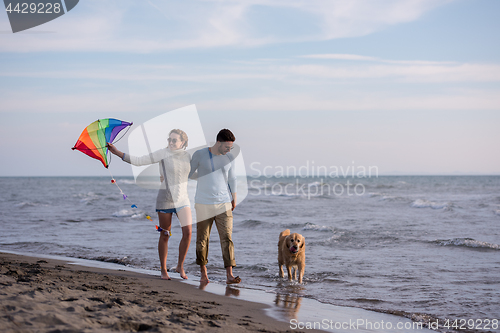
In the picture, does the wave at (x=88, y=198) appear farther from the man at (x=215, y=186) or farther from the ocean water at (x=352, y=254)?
the man at (x=215, y=186)

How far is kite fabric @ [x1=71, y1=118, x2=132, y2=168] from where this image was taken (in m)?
4.98

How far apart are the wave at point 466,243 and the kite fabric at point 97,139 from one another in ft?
23.9

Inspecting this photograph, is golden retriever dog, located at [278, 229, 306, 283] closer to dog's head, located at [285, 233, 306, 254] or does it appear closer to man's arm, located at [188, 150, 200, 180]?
dog's head, located at [285, 233, 306, 254]

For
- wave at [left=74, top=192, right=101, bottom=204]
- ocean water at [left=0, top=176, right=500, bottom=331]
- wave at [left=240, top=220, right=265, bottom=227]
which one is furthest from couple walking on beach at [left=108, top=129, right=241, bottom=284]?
wave at [left=74, top=192, right=101, bottom=204]

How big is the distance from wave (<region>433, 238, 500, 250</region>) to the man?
5.77m

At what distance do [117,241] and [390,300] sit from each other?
653 cm

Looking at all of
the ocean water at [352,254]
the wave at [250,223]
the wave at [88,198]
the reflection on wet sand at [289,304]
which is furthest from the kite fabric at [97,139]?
the wave at [88,198]

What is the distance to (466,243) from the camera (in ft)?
28.1

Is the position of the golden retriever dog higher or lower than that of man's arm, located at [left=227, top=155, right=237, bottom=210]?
lower

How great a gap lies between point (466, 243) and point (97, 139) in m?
7.64

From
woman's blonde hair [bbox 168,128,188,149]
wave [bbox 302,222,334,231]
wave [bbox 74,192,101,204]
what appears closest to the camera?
woman's blonde hair [bbox 168,128,188,149]

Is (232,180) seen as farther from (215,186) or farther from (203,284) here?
(203,284)

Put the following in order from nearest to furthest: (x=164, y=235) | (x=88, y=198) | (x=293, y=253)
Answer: (x=164, y=235), (x=293, y=253), (x=88, y=198)

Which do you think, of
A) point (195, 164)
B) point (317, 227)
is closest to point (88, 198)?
point (317, 227)
